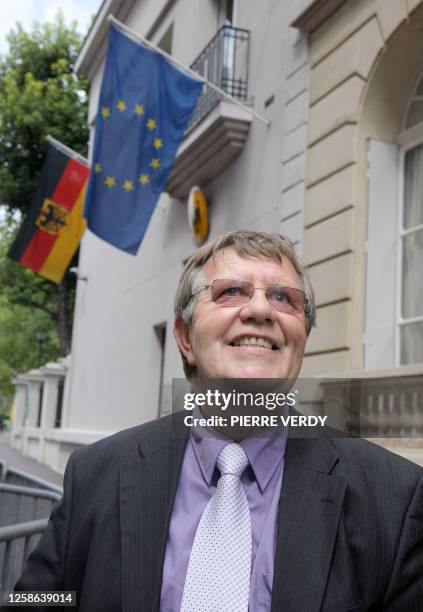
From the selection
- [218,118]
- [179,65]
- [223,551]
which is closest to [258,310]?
[223,551]

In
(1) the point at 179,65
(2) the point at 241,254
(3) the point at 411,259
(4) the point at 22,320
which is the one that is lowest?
(2) the point at 241,254

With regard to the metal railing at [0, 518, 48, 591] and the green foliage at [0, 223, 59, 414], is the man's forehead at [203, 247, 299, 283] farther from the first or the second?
the green foliage at [0, 223, 59, 414]

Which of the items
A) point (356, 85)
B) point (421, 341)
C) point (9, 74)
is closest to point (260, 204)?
A: point (356, 85)

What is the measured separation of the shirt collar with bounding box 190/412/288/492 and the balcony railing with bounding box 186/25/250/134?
26.4 feet

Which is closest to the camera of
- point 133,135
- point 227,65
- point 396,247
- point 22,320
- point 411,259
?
point 411,259

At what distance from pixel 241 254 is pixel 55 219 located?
11610 mm

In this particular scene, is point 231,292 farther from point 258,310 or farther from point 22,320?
point 22,320

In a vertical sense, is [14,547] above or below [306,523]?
below

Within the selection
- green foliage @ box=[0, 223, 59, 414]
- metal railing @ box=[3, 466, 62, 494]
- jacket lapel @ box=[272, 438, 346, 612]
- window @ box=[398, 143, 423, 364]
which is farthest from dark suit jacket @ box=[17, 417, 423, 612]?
green foliage @ box=[0, 223, 59, 414]

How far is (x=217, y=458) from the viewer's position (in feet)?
6.26

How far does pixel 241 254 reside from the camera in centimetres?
203

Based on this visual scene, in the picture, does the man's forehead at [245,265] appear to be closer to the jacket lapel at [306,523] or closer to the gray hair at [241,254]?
the gray hair at [241,254]

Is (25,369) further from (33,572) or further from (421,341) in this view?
(33,572)

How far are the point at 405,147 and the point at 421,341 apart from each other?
1.83 metres
